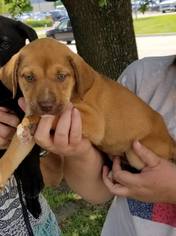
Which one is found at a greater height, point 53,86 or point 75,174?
point 53,86

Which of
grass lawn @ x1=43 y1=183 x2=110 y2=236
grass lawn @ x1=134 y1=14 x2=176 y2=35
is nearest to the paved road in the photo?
grass lawn @ x1=134 y1=14 x2=176 y2=35

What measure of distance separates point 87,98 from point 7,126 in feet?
1.19

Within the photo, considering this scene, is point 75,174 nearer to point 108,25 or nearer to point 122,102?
point 122,102

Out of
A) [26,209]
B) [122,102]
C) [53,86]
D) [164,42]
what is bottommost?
[164,42]

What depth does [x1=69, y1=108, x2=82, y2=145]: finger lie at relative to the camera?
1897 mm

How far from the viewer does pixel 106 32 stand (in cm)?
445

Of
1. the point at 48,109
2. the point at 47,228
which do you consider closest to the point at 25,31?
the point at 48,109

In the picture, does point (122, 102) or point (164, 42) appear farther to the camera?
point (164, 42)

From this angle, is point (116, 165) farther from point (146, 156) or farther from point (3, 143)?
point (3, 143)

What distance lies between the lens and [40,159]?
7.84 ft

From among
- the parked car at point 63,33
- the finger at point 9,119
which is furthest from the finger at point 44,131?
the parked car at point 63,33

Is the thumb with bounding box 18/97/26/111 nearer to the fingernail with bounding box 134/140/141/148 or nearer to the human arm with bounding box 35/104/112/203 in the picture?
the human arm with bounding box 35/104/112/203

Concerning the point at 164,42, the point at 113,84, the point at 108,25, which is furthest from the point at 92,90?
the point at 164,42

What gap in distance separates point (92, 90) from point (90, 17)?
2.43 meters
